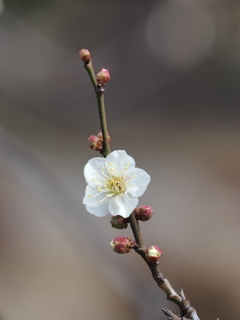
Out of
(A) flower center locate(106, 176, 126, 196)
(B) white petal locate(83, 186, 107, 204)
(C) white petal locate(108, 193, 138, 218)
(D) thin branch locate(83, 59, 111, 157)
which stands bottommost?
(C) white petal locate(108, 193, 138, 218)

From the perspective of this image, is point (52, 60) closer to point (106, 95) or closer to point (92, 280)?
point (106, 95)

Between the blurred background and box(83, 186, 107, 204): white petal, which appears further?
the blurred background

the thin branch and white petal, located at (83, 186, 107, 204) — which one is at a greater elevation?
the thin branch

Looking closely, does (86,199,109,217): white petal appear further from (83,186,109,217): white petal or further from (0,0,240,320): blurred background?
(0,0,240,320): blurred background

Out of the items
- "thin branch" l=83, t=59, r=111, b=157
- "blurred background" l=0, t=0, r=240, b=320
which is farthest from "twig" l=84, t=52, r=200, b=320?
"blurred background" l=0, t=0, r=240, b=320

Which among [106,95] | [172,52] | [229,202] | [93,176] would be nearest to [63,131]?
[106,95]

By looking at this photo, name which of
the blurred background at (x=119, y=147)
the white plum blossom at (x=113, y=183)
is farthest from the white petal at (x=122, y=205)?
the blurred background at (x=119, y=147)

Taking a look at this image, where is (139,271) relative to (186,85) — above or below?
below
